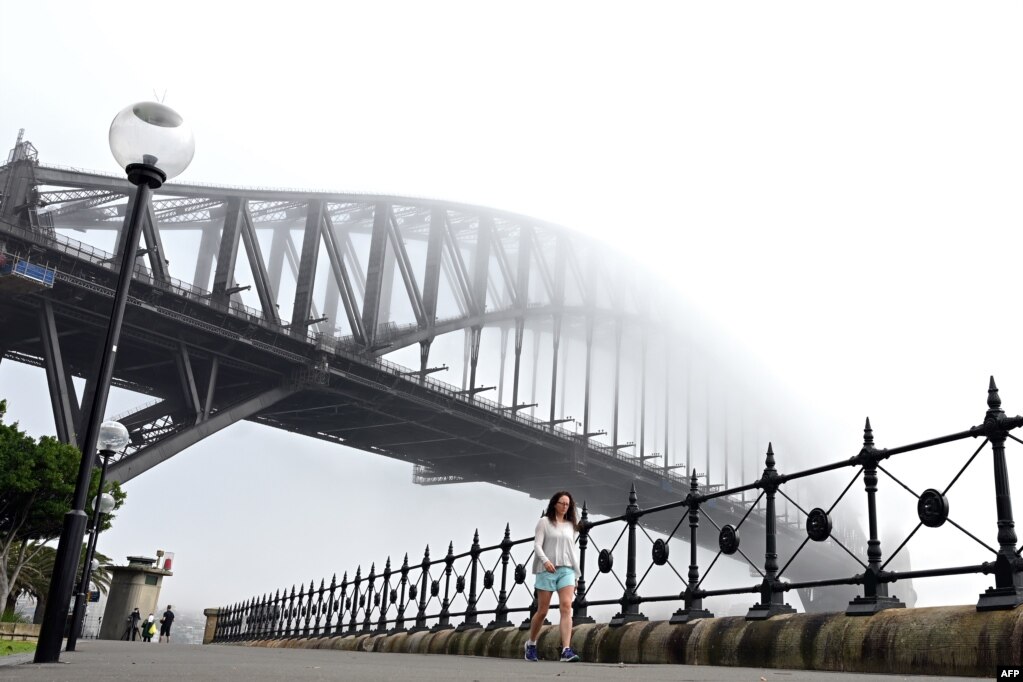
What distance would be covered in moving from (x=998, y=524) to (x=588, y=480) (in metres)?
61.0

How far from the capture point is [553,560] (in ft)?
27.5

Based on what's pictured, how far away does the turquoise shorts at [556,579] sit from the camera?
8.30m

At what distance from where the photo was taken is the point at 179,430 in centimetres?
3597

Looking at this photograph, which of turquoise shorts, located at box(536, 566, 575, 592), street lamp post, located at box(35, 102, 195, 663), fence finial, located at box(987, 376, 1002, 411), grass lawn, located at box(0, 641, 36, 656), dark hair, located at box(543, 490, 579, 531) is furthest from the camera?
grass lawn, located at box(0, 641, 36, 656)

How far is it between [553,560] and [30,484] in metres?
22.9

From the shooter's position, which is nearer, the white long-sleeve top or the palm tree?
the white long-sleeve top

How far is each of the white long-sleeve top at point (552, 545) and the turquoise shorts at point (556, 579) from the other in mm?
53

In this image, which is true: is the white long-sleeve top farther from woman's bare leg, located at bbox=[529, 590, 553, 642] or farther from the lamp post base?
the lamp post base

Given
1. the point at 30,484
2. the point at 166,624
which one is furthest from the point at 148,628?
the point at 30,484

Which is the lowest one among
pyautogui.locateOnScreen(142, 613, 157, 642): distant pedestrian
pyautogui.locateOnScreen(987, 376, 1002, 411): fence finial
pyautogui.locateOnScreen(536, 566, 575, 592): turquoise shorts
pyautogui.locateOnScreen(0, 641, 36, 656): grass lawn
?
pyautogui.locateOnScreen(0, 641, 36, 656): grass lawn

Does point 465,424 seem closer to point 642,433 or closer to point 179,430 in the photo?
point 179,430

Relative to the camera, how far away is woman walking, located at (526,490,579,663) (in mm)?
8297

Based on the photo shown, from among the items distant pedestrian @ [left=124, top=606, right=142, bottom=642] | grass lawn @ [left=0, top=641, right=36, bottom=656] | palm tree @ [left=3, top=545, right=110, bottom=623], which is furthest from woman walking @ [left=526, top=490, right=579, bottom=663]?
palm tree @ [left=3, top=545, right=110, bottom=623]

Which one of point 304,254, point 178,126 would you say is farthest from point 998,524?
point 304,254
